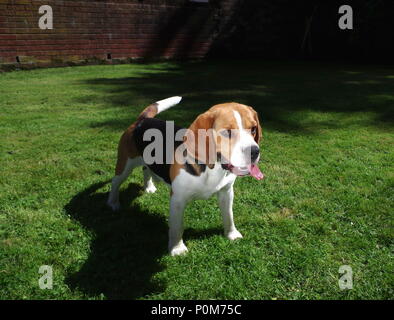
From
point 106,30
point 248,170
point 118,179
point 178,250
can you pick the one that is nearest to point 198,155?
point 248,170

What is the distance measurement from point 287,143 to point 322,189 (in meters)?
1.63

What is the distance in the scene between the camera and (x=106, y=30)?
46.5 ft

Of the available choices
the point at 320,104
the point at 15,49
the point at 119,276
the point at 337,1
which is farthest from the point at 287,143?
the point at 337,1

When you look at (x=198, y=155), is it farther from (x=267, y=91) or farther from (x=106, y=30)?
(x=106, y=30)

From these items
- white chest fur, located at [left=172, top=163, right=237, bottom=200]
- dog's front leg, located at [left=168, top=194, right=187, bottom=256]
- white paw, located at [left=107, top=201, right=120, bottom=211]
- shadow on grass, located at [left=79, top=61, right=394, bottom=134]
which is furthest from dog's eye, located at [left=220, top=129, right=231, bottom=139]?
shadow on grass, located at [left=79, top=61, right=394, bottom=134]

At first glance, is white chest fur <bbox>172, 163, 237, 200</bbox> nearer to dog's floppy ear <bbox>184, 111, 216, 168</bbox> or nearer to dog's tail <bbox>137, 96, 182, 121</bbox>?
dog's floppy ear <bbox>184, 111, 216, 168</bbox>

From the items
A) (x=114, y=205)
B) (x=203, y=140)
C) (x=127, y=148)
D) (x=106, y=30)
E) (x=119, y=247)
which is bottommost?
(x=119, y=247)

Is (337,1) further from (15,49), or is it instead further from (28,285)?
(28,285)

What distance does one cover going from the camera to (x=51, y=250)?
3041 millimetres

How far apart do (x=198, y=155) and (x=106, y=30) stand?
13421 mm

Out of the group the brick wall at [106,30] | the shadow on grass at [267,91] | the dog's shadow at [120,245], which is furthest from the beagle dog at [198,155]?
the brick wall at [106,30]

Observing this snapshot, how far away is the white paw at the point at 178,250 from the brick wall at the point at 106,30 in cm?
1199

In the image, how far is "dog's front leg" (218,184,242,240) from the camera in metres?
3.07

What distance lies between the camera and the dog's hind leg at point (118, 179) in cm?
348
